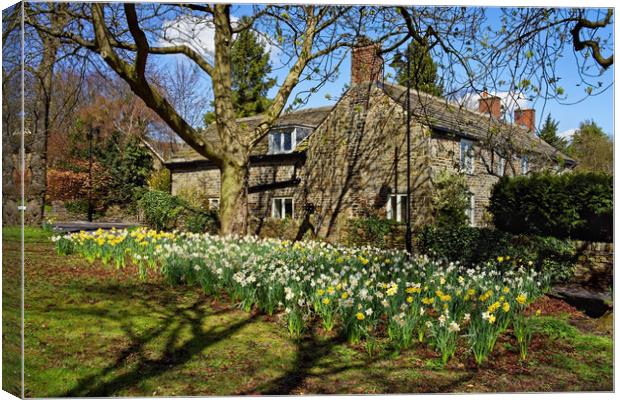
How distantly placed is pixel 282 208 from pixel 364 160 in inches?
47.7

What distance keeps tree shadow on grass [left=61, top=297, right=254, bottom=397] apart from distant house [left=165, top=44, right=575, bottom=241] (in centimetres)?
169

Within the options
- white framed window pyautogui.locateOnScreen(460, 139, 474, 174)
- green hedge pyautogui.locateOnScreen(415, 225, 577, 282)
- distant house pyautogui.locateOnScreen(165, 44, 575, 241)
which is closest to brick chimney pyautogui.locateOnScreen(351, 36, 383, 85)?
distant house pyautogui.locateOnScreen(165, 44, 575, 241)

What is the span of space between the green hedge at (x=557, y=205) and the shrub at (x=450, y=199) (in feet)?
1.10

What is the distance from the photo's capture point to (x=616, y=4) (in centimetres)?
493

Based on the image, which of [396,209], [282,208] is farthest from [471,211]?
[282,208]

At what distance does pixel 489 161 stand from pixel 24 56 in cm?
490

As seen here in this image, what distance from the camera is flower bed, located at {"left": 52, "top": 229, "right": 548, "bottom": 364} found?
441 cm

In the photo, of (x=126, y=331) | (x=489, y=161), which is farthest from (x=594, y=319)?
A: (x=126, y=331)

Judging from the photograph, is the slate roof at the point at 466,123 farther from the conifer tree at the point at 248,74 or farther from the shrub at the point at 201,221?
the shrub at the point at 201,221

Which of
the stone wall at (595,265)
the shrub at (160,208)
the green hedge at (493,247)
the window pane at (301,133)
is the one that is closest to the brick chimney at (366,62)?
the window pane at (301,133)

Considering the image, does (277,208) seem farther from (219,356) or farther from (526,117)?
(526,117)

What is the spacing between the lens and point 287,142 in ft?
21.4

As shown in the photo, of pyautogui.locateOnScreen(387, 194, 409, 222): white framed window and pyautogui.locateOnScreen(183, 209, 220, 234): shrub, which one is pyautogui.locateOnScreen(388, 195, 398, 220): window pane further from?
pyautogui.locateOnScreen(183, 209, 220, 234): shrub

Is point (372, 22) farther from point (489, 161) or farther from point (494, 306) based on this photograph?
point (494, 306)
